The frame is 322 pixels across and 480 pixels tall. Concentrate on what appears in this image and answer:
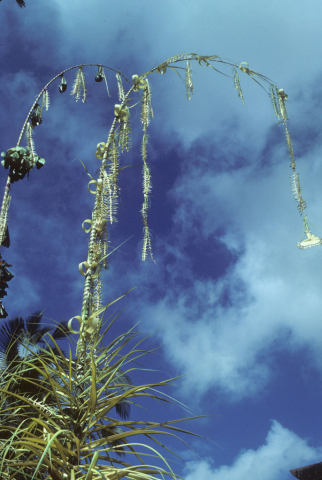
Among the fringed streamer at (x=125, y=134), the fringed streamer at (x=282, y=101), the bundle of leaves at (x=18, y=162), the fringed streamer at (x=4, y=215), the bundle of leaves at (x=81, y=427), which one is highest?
the bundle of leaves at (x=18, y=162)

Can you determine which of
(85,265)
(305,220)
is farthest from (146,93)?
(305,220)

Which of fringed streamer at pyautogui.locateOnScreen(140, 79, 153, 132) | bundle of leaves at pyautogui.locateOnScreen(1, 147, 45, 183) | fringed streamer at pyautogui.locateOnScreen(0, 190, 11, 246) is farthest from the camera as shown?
bundle of leaves at pyautogui.locateOnScreen(1, 147, 45, 183)

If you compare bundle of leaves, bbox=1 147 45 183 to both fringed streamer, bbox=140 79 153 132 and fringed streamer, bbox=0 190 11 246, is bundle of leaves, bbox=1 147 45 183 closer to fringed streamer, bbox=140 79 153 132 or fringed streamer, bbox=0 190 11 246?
fringed streamer, bbox=0 190 11 246

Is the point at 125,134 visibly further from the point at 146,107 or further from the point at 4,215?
the point at 4,215

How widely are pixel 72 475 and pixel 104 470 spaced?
0.63 feet

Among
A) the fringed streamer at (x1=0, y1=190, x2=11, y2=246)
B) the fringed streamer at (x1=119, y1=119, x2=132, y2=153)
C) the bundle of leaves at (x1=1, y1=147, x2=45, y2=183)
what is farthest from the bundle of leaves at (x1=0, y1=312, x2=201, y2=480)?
the bundle of leaves at (x1=1, y1=147, x2=45, y2=183)

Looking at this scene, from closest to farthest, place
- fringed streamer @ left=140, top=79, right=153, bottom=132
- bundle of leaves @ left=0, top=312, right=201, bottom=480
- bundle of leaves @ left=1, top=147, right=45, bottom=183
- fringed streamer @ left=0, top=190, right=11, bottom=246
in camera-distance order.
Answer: bundle of leaves @ left=0, top=312, right=201, bottom=480 < fringed streamer @ left=140, top=79, right=153, bottom=132 < fringed streamer @ left=0, top=190, right=11, bottom=246 < bundle of leaves @ left=1, top=147, right=45, bottom=183

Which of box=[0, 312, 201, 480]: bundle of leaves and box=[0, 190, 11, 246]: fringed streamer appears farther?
box=[0, 190, 11, 246]: fringed streamer

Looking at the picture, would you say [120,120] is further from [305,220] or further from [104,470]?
[104,470]

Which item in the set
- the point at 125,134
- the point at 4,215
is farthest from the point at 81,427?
the point at 4,215

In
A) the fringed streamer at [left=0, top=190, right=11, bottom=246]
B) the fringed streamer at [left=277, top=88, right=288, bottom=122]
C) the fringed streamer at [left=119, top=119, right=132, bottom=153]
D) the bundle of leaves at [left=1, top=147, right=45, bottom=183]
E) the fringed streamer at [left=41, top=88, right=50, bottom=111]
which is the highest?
the fringed streamer at [left=41, top=88, right=50, bottom=111]

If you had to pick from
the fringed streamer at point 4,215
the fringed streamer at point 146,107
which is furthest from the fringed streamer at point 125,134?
the fringed streamer at point 4,215

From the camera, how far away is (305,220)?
2643 mm

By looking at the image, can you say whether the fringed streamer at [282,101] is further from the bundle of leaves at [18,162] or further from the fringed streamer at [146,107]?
the bundle of leaves at [18,162]
